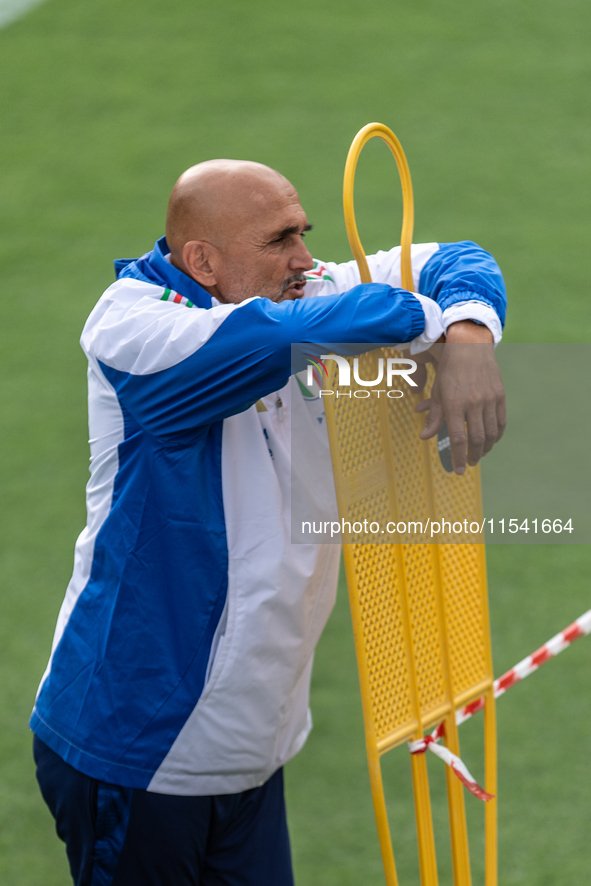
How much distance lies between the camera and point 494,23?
7.80 meters

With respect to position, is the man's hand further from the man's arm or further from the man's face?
the man's face

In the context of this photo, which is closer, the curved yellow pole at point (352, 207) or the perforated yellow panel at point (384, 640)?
the curved yellow pole at point (352, 207)

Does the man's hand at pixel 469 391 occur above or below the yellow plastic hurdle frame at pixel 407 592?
above

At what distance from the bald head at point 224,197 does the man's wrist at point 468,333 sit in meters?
0.39

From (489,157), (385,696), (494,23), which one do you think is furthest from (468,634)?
(494,23)

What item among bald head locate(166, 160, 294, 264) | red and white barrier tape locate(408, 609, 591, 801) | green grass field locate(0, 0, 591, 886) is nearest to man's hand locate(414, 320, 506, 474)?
bald head locate(166, 160, 294, 264)

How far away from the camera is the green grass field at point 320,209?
3266mm

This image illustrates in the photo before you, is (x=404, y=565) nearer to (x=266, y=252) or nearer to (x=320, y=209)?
(x=266, y=252)

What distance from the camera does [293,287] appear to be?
203 cm

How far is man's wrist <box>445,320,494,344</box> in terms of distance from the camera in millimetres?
1854

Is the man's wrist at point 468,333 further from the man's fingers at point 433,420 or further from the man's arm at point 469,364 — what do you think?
the man's fingers at point 433,420

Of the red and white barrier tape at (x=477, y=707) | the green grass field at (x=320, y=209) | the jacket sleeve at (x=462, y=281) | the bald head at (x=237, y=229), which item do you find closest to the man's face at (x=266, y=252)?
the bald head at (x=237, y=229)

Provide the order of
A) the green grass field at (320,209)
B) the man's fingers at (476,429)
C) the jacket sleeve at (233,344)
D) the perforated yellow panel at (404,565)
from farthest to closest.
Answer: the green grass field at (320,209) < the perforated yellow panel at (404,565) < the man's fingers at (476,429) < the jacket sleeve at (233,344)

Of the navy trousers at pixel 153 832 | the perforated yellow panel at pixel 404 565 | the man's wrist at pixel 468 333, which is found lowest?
the navy trousers at pixel 153 832
